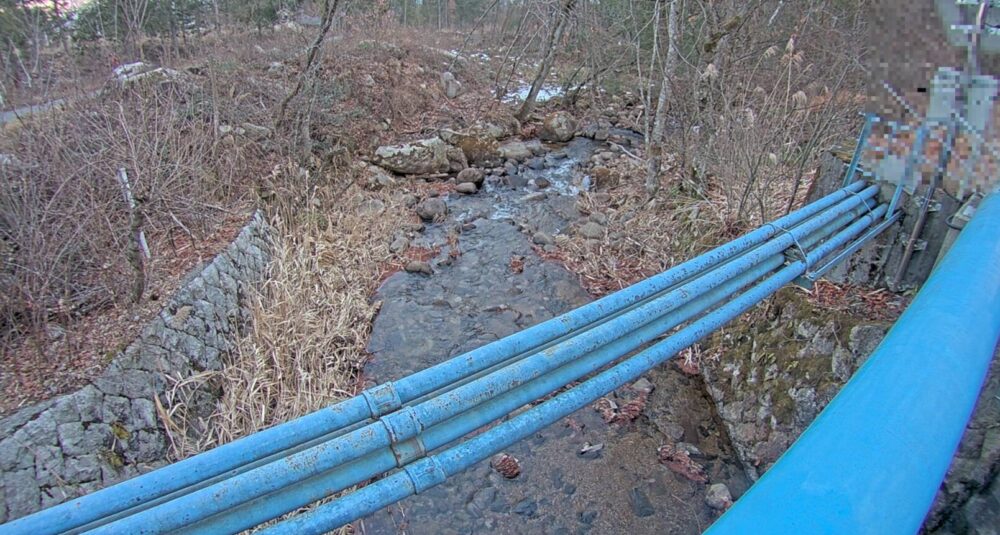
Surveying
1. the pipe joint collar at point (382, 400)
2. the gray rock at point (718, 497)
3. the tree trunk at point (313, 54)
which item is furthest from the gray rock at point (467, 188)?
the pipe joint collar at point (382, 400)

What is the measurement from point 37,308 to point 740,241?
3721mm

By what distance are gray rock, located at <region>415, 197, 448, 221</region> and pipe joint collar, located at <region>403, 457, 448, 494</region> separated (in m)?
5.87

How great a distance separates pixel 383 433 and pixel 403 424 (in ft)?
0.14

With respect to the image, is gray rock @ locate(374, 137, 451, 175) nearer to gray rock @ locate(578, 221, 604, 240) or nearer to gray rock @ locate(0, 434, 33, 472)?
gray rock @ locate(578, 221, 604, 240)

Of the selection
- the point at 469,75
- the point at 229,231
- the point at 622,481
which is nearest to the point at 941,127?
the point at 622,481

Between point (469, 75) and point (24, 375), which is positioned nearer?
point (24, 375)

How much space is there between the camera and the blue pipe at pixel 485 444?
3.26 ft

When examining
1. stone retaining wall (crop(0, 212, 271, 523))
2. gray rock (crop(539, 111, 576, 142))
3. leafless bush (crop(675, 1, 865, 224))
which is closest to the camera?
stone retaining wall (crop(0, 212, 271, 523))

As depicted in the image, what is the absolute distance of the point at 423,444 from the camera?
1.08 meters

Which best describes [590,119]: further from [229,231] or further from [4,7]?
[4,7]

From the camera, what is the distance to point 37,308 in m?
2.96

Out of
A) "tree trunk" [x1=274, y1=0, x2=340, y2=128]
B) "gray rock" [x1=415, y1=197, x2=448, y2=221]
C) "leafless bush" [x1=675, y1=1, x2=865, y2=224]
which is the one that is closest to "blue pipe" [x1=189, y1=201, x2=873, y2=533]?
"leafless bush" [x1=675, y1=1, x2=865, y2=224]

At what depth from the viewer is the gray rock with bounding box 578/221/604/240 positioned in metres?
5.79

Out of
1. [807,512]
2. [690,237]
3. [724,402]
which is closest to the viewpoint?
[807,512]
